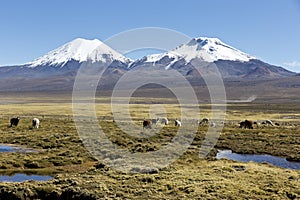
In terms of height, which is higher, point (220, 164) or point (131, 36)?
point (131, 36)

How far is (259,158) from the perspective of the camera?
92.3ft

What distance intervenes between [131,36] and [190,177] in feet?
27.9

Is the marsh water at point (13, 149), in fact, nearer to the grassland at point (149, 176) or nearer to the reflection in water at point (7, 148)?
the reflection in water at point (7, 148)

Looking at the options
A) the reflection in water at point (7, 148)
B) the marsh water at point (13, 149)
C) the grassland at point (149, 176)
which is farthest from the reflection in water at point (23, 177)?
the reflection in water at point (7, 148)

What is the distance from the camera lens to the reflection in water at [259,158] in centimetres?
2544

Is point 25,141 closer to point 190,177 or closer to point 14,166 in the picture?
point 14,166

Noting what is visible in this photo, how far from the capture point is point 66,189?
17172 mm

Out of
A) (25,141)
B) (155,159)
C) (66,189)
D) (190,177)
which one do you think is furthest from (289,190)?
(25,141)

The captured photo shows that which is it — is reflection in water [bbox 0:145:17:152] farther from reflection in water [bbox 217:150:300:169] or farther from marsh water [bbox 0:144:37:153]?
reflection in water [bbox 217:150:300:169]

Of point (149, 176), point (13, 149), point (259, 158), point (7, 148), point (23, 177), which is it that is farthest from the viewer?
point (7, 148)

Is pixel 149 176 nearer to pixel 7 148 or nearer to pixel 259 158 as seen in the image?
pixel 259 158

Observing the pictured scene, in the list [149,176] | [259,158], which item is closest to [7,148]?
[149,176]

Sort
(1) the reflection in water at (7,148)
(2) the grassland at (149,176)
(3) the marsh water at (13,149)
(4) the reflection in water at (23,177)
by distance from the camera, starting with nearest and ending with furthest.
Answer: (2) the grassland at (149,176), (4) the reflection in water at (23,177), (3) the marsh water at (13,149), (1) the reflection in water at (7,148)

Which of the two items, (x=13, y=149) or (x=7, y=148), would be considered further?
(x=7, y=148)
